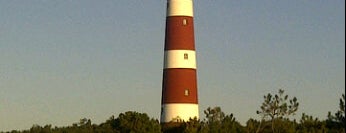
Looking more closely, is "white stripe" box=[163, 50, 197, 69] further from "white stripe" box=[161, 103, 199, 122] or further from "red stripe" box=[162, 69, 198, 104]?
"white stripe" box=[161, 103, 199, 122]

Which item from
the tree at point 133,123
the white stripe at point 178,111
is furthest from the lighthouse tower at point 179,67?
the tree at point 133,123

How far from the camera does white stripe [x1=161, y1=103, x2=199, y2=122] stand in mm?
62594

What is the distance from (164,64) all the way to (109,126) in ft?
46.9

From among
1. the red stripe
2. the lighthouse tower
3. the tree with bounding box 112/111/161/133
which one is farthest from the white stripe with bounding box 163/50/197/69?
the tree with bounding box 112/111/161/133

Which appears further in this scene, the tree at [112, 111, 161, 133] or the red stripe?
the tree at [112, 111, 161, 133]

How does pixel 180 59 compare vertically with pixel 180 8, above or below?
below

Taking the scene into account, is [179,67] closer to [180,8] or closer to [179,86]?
[179,86]

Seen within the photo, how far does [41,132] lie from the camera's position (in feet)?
286

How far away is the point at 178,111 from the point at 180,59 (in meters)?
3.36

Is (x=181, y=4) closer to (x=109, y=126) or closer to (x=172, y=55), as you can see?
(x=172, y=55)

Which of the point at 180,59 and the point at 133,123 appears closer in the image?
the point at 180,59

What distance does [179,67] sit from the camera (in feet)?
206

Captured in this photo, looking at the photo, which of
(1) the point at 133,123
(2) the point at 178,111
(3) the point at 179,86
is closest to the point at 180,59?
(3) the point at 179,86

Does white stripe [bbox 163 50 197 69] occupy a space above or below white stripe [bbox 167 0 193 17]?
below
